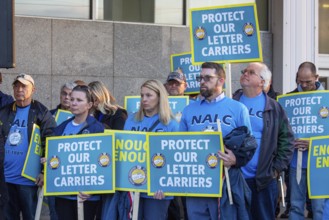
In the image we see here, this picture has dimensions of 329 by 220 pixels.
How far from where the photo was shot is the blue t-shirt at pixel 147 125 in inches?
348

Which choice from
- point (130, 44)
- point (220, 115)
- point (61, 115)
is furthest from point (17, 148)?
point (130, 44)

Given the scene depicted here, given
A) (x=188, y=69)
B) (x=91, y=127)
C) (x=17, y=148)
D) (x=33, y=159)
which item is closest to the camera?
(x=91, y=127)

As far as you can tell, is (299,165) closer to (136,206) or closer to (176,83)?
(176,83)

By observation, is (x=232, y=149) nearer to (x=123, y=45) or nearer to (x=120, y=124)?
(x=120, y=124)

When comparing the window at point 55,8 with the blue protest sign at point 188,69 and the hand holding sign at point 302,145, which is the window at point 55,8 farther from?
the hand holding sign at point 302,145

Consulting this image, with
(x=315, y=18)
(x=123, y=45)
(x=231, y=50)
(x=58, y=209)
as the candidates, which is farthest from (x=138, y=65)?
(x=58, y=209)

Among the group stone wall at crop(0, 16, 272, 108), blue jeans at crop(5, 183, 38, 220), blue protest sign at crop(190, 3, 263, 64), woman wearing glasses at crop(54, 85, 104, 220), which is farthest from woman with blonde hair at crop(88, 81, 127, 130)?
stone wall at crop(0, 16, 272, 108)

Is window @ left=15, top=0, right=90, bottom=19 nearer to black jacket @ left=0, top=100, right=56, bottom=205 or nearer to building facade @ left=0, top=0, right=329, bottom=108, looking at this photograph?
building facade @ left=0, top=0, right=329, bottom=108

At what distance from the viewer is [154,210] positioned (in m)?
8.79

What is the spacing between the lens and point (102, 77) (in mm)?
13797

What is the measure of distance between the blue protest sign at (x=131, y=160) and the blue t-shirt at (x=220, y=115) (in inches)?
22.0

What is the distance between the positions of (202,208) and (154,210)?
0.54 metres

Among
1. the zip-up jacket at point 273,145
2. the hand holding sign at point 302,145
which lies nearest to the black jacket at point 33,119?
the zip-up jacket at point 273,145

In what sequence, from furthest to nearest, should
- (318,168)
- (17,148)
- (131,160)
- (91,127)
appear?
(17,148)
(318,168)
(91,127)
(131,160)
